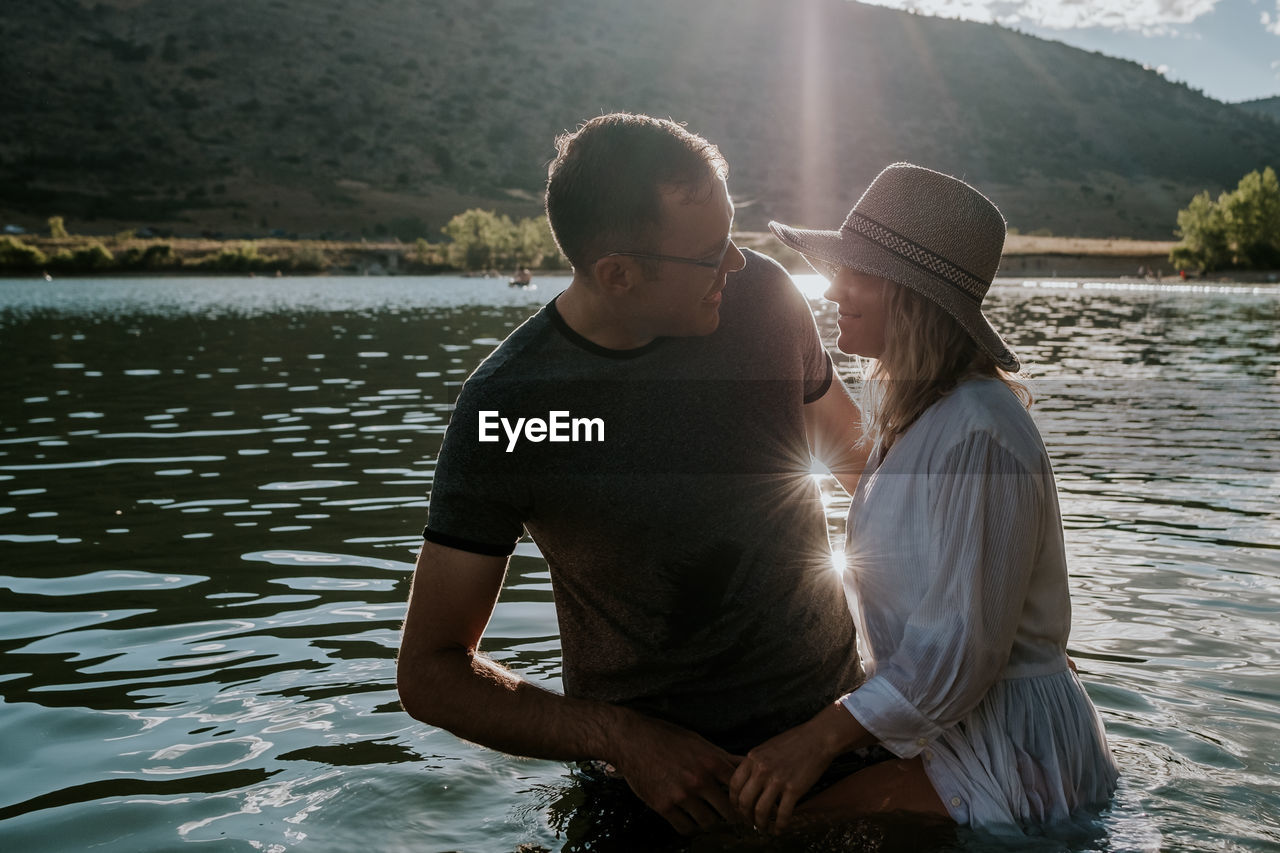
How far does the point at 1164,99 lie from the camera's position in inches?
6786

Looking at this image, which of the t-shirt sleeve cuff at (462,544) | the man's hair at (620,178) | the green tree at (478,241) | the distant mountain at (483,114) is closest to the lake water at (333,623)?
the t-shirt sleeve cuff at (462,544)

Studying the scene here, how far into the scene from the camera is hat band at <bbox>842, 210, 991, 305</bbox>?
3.23m

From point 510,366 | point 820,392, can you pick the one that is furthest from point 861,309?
point 510,366

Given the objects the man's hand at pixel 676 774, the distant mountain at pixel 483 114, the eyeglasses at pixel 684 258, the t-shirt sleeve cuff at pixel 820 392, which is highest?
the distant mountain at pixel 483 114

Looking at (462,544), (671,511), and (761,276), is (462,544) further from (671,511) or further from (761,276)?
(761,276)

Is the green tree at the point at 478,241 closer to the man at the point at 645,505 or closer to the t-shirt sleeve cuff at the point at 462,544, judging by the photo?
the man at the point at 645,505


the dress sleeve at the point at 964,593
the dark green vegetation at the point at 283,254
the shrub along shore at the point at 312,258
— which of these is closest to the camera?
the dress sleeve at the point at 964,593

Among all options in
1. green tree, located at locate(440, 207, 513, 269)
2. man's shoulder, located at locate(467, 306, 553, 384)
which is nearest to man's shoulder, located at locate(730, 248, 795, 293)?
man's shoulder, located at locate(467, 306, 553, 384)

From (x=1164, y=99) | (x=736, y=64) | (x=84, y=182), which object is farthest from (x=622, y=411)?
(x=1164, y=99)

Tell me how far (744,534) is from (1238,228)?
269ft

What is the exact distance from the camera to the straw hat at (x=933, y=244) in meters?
3.22

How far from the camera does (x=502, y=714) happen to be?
11.0ft

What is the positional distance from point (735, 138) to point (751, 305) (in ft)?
448

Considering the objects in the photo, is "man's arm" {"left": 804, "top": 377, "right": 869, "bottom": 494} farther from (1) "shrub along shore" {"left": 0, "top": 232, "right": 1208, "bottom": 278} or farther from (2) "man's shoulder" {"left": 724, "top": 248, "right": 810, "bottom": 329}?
(1) "shrub along shore" {"left": 0, "top": 232, "right": 1208, "bottom": 278}
